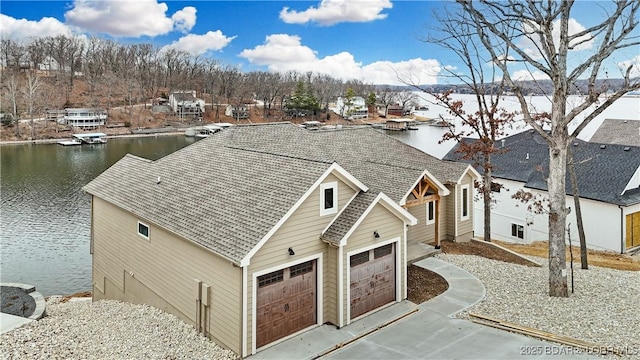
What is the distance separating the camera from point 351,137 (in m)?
22.9

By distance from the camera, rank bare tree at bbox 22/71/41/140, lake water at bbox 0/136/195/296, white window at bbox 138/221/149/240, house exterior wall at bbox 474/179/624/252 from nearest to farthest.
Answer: white window at bbox 138/221/149/240
lake water at bbox 0/136/195/296
house exterior wall at bbox 474/179/624/252
bare tree at bbox 22/71/41/140

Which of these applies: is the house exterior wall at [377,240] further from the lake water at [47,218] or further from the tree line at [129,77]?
the tree line at [129,77]

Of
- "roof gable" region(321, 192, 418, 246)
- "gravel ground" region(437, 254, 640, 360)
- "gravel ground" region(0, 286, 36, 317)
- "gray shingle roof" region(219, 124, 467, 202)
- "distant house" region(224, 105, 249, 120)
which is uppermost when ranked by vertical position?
"distant house" region(224, 105, 249, 120)

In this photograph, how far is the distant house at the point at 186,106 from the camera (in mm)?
94625

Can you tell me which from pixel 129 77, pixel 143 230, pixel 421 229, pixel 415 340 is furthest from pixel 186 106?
pixel 415 340

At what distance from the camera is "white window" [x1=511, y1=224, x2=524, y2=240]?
24.9 meters

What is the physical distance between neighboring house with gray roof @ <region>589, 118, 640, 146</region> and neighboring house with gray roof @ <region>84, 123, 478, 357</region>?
2506 cm

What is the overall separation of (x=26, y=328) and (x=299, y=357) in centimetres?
718

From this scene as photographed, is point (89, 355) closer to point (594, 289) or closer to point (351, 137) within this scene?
point (594, 289)

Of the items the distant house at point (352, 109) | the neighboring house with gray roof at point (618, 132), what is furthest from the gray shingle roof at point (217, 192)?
the distant house at point (352, 109)

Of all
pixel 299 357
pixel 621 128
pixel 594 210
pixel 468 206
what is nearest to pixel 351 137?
pixel 468 206

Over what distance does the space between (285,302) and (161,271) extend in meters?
3.89

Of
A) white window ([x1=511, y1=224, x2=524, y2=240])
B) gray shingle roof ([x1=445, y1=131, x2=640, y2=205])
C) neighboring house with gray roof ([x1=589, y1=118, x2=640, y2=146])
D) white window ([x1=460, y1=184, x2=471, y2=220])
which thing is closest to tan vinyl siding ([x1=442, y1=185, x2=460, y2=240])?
white window ([x1=460, y1=184, x2=471, y2=220])

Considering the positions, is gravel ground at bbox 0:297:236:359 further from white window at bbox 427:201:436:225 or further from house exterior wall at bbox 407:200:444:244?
white window at bbox 427:201:436:225
